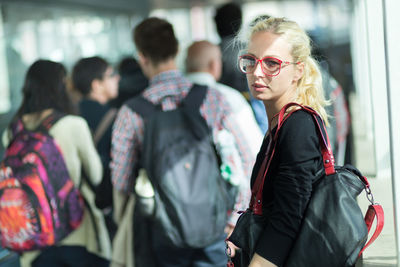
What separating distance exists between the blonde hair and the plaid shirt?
113 cm

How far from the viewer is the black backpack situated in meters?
2.79

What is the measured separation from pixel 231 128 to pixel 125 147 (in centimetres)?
51

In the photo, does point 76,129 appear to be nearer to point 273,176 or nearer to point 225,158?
point 225,158

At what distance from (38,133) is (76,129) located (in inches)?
9.1

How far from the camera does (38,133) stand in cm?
327

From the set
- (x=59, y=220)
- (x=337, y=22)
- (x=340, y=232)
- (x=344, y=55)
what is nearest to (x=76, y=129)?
(x=59, y=220)

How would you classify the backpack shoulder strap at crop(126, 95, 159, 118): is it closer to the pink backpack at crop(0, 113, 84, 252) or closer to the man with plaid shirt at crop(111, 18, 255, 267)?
the man with plaid shirt at crop(111, 18, 255, 267)

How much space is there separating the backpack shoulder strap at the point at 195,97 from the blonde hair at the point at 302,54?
42.6 inches

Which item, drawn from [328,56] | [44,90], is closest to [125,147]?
[44,90]

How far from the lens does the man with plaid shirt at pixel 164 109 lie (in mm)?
2924

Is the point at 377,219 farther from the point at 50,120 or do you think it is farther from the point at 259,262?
the point at 50,120

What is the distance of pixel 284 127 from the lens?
1.59m

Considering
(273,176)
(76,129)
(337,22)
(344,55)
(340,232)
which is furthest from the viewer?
(337,22)

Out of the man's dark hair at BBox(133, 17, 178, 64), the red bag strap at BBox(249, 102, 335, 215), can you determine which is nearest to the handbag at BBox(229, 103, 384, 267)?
the red bag strap at BBox(249, 102, 335, 215)
